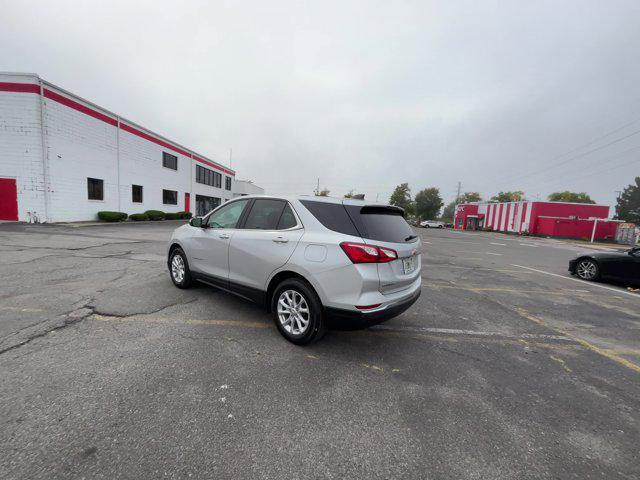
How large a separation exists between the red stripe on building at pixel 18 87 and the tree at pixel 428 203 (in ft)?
236

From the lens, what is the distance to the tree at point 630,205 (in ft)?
199

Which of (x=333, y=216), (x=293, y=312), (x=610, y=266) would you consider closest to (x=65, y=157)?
(x=293, y=312)

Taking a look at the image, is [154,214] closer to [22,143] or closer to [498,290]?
[22,143]

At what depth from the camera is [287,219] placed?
345cm

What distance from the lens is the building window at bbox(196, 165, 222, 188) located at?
106 ft

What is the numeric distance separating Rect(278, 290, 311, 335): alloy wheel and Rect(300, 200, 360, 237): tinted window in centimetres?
88

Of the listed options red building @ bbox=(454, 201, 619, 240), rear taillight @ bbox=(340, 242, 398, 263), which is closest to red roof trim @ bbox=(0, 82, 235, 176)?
rear taillight @ bbox=(340, 242, 398, 263)

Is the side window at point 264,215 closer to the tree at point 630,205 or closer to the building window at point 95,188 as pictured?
the building window at point 95,188

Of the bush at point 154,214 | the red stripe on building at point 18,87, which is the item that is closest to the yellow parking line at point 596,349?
the red stripe on building at point 18,87

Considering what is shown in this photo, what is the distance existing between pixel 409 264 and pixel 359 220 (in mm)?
855

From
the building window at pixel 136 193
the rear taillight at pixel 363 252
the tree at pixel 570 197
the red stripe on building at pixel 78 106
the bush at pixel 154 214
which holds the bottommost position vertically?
the bush at pixel 154 214

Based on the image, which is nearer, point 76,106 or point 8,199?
point 8,199

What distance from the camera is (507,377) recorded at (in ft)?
9.64

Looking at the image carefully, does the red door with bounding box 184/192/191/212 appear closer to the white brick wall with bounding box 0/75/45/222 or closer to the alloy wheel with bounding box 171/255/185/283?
the white brick wall with bounding box 0/75/45/222
